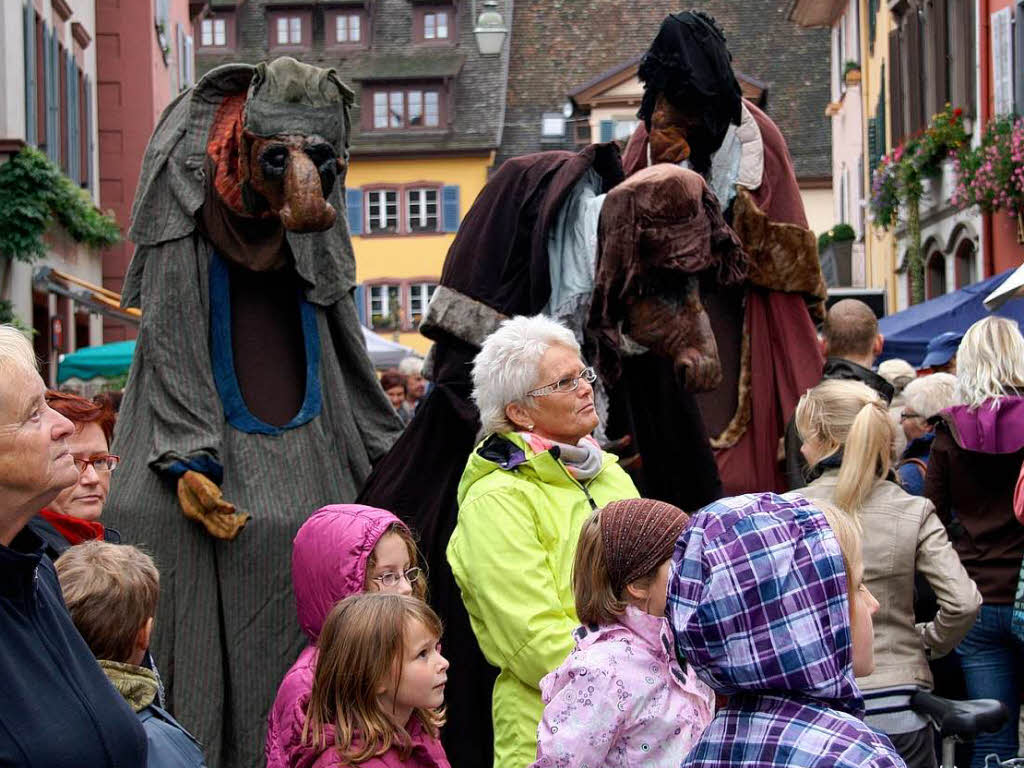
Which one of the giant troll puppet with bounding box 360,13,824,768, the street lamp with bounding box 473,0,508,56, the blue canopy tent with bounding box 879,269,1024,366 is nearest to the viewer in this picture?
the giant troll puppet with bounding box 360,13,824,768

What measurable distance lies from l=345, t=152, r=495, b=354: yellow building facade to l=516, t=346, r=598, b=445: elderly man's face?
42.6 metres

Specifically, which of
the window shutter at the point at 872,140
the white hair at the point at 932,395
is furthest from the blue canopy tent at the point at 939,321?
the window shutter at the point at 872,140

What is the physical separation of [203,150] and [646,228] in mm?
1330

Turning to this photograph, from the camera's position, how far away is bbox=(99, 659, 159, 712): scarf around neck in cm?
347

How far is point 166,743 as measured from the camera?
3439 mm

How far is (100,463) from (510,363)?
1.10 m

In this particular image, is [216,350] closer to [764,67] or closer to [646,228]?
[646,228]

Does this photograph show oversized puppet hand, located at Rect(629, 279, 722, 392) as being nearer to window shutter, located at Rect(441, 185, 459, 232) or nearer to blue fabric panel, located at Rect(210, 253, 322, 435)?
blue fabric panel, located at Rect(210, 253, 322, 435)

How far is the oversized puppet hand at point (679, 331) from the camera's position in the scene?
4.81m

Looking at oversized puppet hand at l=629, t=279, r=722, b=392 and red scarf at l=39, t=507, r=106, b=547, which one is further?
oversized puppet hand at l=629, t=279, r=722, b=392

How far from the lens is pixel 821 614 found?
9.73ft

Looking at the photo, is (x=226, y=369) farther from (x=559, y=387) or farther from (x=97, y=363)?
(x=97, y=363)

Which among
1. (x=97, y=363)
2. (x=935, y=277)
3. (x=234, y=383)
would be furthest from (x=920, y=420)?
(x=935, y=277)

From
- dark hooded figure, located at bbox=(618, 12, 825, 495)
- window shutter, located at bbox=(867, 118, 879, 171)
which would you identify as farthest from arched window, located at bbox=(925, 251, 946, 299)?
dark hooded figure, located at bbox=(618, 12, 825, 495)
